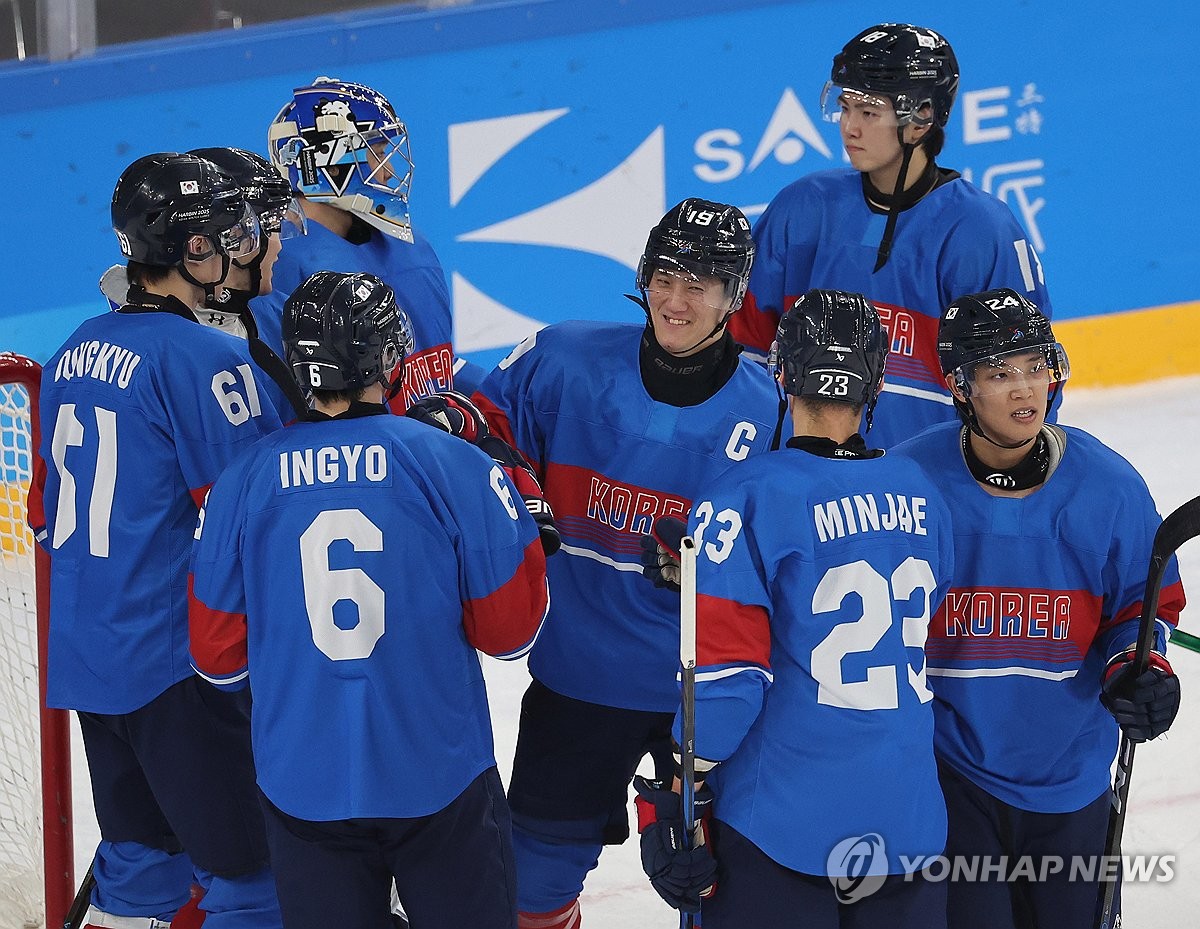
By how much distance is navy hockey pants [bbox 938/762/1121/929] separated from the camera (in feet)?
→ 9.32

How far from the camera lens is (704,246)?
305cm

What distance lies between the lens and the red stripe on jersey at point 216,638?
2.68 m

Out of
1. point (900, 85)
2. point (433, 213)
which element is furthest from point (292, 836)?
point (433, 213)

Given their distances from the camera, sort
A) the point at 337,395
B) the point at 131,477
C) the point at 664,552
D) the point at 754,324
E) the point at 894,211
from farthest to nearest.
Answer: the point at 754,324 → the point at 894,211 → the point at 131,477 → the point at 664,552 → the point at 337,395

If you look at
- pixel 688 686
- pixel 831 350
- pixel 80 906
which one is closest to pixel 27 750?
pixel 80 906

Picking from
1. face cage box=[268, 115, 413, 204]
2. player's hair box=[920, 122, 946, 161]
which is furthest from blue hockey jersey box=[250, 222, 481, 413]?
player's hair box=[920, 122, 946, 161]

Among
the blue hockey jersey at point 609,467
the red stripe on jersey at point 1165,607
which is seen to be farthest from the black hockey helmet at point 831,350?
the red stripe on jersey at point 1165,607

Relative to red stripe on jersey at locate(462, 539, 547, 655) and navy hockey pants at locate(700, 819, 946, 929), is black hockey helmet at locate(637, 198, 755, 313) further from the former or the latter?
navy hockey pants at locate(700, 819, 946, 929)

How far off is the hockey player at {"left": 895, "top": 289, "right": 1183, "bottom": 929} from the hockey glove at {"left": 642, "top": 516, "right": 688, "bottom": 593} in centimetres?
44

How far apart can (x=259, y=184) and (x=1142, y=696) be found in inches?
70.9

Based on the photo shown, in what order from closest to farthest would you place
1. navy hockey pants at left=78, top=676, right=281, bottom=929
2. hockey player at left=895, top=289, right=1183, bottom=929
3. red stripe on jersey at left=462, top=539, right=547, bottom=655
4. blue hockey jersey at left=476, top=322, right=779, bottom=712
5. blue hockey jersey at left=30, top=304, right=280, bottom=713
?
red stripe on jersey at left=462, top=539, right=547, bottom=655
hockey player at left=895, top=289, right=1183, bottom=929
blue hockey jersey at left=30, top=304, right=280, bottom=713
navy hockey pants at left=78, top=676, right=281, bottom=929
blue hockey jersey at left=476, top=322, right=779, bottom=712

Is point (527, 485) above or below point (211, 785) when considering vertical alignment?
above

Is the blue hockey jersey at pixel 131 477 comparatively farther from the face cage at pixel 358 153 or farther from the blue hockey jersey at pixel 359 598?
the face cage at pixel 358 153

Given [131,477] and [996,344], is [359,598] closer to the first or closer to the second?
[131,477]
